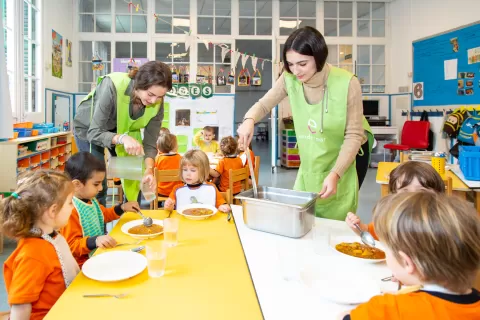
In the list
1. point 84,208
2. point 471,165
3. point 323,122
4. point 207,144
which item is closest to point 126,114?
point 84,208

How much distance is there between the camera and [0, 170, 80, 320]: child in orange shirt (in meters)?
1.14

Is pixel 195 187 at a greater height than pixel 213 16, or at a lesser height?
lesser

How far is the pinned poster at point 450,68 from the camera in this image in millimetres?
6141

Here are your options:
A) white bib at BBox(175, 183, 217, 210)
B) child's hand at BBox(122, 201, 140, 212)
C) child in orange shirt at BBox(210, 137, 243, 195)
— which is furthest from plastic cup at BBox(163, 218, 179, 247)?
child in orange shirt at BBox(210, 137, 243, 195)

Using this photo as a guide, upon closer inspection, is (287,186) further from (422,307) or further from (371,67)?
(422,307)

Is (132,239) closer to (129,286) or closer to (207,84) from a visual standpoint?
(129,286)

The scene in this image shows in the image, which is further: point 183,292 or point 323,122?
point 323,122

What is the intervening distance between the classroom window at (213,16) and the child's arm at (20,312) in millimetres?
6823

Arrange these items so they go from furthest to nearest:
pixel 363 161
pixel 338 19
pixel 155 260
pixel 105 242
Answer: pixel 338 19 → pixel 363 161 → pixel 105 242 → pixel 155 260

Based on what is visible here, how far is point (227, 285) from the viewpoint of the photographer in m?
1.07

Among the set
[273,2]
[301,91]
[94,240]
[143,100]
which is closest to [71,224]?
[94,240]

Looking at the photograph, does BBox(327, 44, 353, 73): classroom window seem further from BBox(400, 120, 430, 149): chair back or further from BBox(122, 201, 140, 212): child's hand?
BBox(122, 201, 140, 212): child's hand

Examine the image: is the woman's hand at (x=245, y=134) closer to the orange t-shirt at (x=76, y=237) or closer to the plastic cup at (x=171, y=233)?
the plastic cup at (x=171, y=233)

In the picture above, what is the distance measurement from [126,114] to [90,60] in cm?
554
